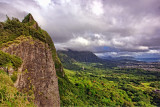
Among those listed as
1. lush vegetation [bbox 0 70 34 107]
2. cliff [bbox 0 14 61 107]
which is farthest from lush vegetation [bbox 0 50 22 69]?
lush vegetation [bbox 0 70 34 107]

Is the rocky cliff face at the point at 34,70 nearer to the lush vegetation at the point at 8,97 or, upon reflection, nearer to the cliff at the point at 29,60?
the cliff at the point at 29,60

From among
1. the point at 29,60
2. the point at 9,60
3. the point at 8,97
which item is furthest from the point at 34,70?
the point at 8,97

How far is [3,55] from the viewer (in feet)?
43.0

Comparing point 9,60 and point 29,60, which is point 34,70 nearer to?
point 29,60

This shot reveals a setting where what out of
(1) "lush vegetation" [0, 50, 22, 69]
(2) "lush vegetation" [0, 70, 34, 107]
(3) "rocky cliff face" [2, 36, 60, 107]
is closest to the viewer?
(2) "lush vegetation" [0, 70, 34, 107]

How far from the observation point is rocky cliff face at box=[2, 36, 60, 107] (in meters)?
15.8

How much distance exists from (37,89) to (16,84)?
202 inches

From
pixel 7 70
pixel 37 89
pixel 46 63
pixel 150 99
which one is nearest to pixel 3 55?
pixel 7 70

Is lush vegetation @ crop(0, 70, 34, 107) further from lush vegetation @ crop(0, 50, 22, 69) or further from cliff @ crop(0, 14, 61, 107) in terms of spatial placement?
cliff @ crop(0, 14, 61, 107)

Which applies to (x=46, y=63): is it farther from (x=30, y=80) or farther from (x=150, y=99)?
(x=150, y=99)

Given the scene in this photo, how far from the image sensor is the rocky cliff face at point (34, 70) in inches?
623

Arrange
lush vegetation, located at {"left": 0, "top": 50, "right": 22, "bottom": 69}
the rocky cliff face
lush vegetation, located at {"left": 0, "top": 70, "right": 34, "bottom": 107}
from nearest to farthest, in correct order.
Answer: lush vegetation, located at {"left": 0, "top": 70, "right": 34, "bottom": 107}
lush vegetation, located at {"left": 0, "top": 50, "right": 22, "bottom": 69}
the rocky cliff face

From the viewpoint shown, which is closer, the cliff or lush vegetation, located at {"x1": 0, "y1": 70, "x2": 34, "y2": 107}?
lush vegetation, located at {"x1": 0, "y1": 70, "x2": 34, "y2": 107}

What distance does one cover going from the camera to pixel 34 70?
18.5 metres
